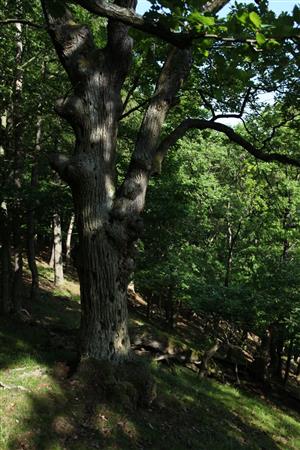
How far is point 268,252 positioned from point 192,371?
8.35m

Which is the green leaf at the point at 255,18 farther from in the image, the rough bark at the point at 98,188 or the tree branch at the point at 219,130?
the tree branch at the point at 219,130

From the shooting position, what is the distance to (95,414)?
609 centimetres

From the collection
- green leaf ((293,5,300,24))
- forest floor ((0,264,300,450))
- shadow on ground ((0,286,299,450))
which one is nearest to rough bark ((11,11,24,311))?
forest floor ((0,264,300,450))

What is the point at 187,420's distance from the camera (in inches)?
294

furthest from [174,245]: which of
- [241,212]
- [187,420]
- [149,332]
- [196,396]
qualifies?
[187,420]

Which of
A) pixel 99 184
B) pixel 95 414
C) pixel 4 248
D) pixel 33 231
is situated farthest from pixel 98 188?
pixel 33 231

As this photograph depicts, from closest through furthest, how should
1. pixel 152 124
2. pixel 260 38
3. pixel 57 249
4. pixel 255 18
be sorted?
pixel 255 18 → pixel 260 38 → pixel 152 124 → pixel 57 249

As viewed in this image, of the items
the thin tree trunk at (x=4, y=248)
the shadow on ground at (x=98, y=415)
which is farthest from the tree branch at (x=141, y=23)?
the thin tree trunk at (x=4, y=248)

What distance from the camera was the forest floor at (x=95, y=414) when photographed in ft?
18.3

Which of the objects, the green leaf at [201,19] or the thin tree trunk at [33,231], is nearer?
the green leaf at [201,19]

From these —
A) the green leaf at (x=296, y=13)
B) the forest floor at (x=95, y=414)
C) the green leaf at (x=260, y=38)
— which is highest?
the green leaf at (x=296, y=13)

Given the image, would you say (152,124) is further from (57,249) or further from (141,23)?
(57,249)

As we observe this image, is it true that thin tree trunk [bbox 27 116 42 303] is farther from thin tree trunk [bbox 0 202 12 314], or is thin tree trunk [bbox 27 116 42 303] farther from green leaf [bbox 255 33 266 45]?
green leaf [bbox 255 33 266 45]

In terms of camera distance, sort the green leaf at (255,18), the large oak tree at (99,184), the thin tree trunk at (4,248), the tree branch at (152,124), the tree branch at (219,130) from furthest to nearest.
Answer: the thin tree trunk at (4,248) < the tree branch at (219,130) < the tree branch at (152,124) < the large oak tree at (99,184) < the green leaf at (255,18)
